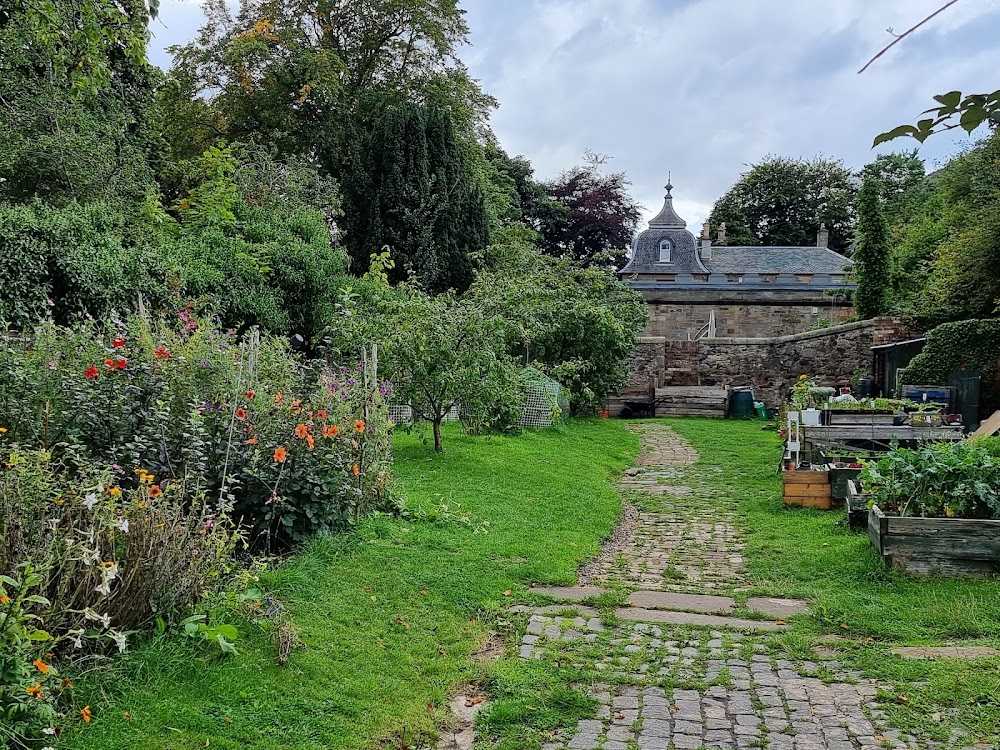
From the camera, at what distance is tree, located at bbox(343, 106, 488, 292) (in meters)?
18.6

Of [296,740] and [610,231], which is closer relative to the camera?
[296,740]

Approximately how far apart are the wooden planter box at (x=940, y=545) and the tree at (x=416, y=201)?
14.0 meters

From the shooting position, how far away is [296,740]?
2986 millimetres

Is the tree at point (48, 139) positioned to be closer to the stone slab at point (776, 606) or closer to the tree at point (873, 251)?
the stone slab at point (776, 606)

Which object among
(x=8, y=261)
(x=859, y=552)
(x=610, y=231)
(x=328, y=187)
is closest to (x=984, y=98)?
(x=859, y=552)

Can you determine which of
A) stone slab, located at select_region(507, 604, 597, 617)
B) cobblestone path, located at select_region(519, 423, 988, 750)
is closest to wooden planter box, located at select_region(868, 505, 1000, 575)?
cobblestone path, located at select_region(519, 423, 988, 750)

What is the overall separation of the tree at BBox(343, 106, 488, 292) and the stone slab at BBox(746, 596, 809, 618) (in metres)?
14.0

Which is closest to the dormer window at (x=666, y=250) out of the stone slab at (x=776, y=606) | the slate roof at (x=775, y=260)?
the slate roof at (x=775, y=260)

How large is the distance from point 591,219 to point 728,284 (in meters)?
→ 7.21

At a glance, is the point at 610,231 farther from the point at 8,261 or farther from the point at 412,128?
the point at 8,261

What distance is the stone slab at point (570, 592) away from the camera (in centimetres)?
504

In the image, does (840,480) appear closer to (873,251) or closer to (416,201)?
(416,201)

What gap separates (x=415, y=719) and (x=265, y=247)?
10822 millimetres

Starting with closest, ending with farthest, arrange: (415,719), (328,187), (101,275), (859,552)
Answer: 1. (415,719)
2. (859,552)
3. (101,275)
4. (328,187)
